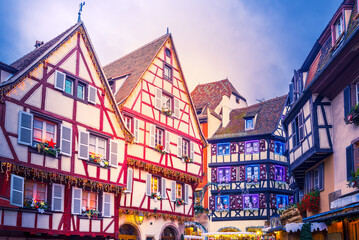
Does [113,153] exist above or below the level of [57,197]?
above

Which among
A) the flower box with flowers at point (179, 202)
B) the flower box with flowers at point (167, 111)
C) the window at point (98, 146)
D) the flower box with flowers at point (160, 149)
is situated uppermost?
the flower box with flowers at point (167, 111)

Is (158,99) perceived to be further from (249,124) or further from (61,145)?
(249,124)

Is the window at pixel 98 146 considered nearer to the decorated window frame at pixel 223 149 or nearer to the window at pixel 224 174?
the window at pixel 224 174

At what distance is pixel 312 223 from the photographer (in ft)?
58.3

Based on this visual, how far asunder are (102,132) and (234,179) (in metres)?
20.4

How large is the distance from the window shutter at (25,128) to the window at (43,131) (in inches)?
16.2

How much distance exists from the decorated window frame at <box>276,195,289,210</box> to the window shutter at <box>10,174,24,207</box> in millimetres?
25481

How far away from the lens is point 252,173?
39375mm

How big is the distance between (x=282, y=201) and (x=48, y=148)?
25.2m

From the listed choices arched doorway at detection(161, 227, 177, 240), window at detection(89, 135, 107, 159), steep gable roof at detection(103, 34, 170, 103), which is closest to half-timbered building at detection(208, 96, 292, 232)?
arched doorway at detection(161, 227, 177, 240)

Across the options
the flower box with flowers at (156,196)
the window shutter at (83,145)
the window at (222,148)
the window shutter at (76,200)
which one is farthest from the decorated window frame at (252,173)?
the window shutter at (76,200)

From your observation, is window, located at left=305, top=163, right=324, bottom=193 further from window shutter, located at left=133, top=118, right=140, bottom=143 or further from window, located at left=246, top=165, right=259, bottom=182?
window, located at left=246, top=165, right=259, bottom=182

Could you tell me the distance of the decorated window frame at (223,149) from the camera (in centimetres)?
4084

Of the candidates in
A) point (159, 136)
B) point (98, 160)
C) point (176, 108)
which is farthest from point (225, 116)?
point (98, 160)
